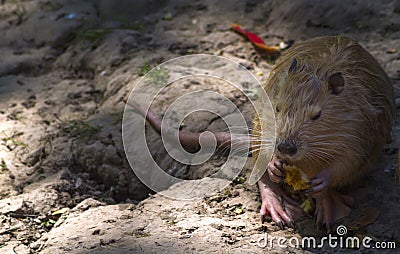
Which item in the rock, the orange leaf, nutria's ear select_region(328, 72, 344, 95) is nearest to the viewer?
nutria's ear select_region(328, 72, 344, 95)

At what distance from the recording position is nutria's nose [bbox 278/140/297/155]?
9.87 ft

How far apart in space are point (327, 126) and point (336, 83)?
234mm

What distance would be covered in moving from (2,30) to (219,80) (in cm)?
253

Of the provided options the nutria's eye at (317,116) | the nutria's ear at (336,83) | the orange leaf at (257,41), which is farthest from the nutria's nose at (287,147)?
the orange leaf at (257,41)

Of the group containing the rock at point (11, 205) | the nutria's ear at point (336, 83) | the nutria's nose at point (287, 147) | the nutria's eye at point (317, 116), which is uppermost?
the nutria's ear at point (336, 83)

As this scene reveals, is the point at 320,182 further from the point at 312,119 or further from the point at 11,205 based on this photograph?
the point at 11,205

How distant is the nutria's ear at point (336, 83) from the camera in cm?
314

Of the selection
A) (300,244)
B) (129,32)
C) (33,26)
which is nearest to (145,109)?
(129,32)

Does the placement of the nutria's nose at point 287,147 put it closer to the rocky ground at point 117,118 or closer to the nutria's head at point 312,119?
the nutria's head at point 312,119

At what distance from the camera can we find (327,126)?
3.13 metres

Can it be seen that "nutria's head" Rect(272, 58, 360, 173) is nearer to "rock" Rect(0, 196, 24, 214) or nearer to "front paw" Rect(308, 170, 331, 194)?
"front paw" Rect(308, 170, 331, 194)

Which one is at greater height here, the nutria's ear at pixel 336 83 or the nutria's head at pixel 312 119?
the nutria's ear at pixel 336 83

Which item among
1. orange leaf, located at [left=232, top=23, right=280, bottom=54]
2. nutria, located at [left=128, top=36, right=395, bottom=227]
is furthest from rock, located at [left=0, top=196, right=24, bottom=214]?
orange leaf, located at [left=232, top=23, right=280, bottom=54]

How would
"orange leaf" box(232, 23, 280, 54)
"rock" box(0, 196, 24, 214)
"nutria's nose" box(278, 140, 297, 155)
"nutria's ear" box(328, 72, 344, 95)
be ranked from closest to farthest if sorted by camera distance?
1. "nutria's nose" box(278, 140, 297, 155)
2. "nutria's ear" box(328, 72, 344, 95)
3. "rock" box(0, 196, 24, 214)
4. "orange leaf" box(232, 23, 280, 54)
